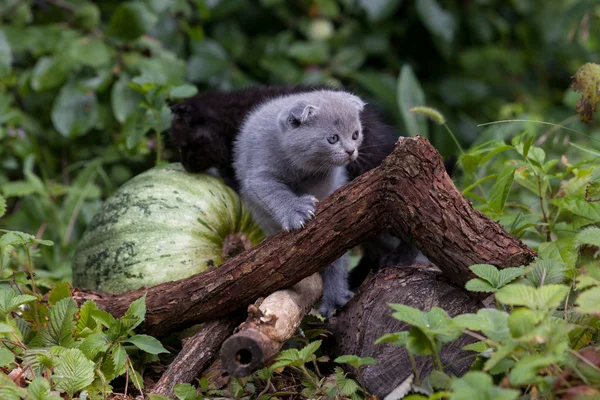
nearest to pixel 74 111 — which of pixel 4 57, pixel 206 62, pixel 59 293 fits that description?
pixel 4 57

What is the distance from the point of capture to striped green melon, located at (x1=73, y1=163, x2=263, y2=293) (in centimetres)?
315

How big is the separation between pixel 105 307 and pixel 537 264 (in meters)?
1.60

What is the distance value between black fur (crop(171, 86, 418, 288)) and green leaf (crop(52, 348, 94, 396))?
53.8 inches

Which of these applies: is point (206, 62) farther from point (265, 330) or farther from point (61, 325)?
point (265, 330)

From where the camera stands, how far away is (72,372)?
2.30 metres

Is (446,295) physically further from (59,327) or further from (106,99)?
(106,99)

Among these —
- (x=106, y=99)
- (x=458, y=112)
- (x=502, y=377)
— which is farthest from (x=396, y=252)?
(x=458, y=112)

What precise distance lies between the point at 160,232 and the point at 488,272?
156 cm

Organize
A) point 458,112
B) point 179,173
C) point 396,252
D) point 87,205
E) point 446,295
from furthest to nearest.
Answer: point 458,112 < point 87,205 < point 179,173 < point 396,252 < point 446,295

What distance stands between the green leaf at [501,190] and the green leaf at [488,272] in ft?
2.09

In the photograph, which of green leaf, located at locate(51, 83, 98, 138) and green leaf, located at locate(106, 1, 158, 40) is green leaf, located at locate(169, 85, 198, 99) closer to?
green leaf, located at locate(106, 1, 158, 40)

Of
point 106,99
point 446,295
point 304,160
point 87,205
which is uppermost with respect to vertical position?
point 304,160

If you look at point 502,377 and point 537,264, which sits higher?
point 537,264

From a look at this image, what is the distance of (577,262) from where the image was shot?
108 inches
